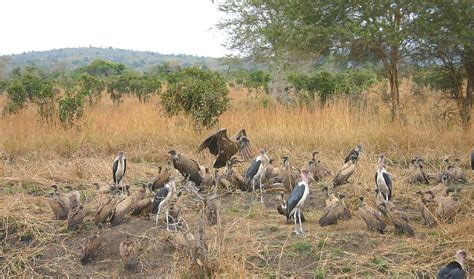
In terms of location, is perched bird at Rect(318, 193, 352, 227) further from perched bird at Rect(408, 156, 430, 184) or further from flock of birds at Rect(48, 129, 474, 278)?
perched bird at Rect(408, 156, 430, 184)

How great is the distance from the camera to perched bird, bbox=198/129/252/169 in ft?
25.4

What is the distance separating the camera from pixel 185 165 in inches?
301

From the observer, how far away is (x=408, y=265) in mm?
5328

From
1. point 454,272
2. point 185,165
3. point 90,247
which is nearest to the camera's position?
point 454,272

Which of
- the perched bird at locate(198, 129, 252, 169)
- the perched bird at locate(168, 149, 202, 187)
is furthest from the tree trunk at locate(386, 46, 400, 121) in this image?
the perched bird at locate(168, 149, 202, 187)

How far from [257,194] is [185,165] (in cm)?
131

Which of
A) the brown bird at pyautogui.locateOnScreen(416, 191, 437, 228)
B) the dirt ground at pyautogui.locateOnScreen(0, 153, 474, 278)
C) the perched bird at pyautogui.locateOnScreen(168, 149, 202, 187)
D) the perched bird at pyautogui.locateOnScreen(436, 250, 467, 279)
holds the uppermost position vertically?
the perched bird at pyautogui.locateOnScreen(168, 149, 202, 187)

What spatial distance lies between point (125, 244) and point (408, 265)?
2.81 m

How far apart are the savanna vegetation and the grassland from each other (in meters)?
0.02

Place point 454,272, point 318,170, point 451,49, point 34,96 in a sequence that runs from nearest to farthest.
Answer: point 454,272
point 318,170
point 451,49
point 34,96

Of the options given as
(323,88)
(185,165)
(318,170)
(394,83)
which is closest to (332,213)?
(185,165)

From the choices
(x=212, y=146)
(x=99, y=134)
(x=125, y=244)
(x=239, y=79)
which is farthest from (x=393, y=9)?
(x=239, y=79)

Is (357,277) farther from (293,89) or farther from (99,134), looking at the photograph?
(293,89)

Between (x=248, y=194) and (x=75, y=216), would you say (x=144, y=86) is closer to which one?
(x=248, y=194)
